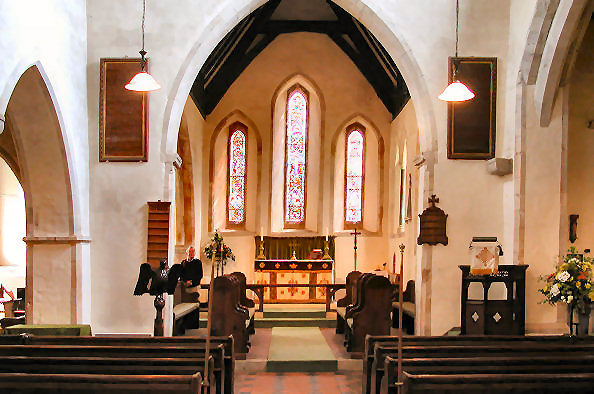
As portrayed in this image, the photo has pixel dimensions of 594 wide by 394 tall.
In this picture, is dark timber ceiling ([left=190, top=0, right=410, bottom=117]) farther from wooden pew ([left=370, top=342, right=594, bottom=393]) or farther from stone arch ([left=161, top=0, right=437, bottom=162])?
wooden pew ([left=370, top=342, right=594, bottom=393])

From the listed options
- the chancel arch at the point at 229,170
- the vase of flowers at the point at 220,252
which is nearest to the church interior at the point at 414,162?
the vase of flowers at the point at 220,252

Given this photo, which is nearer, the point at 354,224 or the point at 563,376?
the point at 563,376

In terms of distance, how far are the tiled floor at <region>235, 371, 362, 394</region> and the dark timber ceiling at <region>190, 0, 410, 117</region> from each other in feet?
21.2

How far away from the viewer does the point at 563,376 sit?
334cm

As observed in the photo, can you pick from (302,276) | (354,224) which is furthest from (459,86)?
(354,224)

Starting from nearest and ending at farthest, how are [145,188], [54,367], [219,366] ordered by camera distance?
[54,367] < [219,366] < [145,188]

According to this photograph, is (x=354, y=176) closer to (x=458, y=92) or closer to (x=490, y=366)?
(x=458, y=92)

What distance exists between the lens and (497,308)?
659 centimetres

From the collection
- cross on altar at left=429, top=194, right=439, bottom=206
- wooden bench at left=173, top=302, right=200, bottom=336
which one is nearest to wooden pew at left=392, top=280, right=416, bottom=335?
cross on altar at left=429, top=194, right=439, bottom=206

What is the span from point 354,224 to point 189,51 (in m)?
7.25

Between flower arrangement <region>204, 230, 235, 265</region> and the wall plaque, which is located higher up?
the wall plaque

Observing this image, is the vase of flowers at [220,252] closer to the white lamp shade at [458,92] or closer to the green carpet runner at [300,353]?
the green carpet runner at [300,353]

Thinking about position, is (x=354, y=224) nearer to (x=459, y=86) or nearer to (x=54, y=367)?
(x=459, y=86)

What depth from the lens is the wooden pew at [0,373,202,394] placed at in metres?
3.10
